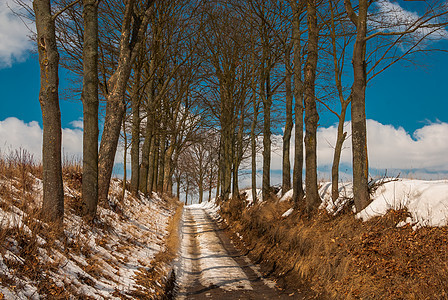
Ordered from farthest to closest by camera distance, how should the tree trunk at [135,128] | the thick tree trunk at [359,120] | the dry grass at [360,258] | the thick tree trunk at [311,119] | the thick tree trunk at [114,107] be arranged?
the tree trunk at [135,128], the thick tree trunk at [311,119], the thick tree trunk at [114,107], the thick tree trunk at [359,120], the dry grass at [360,258]

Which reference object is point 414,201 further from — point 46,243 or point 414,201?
Answer: point 46,243

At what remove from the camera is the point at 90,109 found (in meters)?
7.58

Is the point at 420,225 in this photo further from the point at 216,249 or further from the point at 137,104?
the point at 137,104

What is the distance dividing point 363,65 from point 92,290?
7678mm

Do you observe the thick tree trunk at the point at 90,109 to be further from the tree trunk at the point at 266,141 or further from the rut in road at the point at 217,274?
the tree trunk at the point at 266,141

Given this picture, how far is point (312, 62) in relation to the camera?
957 cm

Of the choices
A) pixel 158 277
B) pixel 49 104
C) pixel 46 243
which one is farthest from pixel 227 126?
pixel 46 243

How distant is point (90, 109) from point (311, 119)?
6.64 metres

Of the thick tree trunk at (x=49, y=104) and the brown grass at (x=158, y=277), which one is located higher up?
the thick tree trunk at (x=49, y=104)

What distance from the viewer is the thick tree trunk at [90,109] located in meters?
7.56

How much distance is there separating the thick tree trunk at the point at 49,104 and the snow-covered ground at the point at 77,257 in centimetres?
46

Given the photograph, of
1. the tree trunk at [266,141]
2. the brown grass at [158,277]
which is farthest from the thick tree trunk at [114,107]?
the tree trunk at [266,141]

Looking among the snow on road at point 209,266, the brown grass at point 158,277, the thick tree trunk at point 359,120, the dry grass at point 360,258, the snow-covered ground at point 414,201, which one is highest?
the thick tree trunk at point 359,120

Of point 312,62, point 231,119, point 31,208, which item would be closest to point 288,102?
point 312,62
